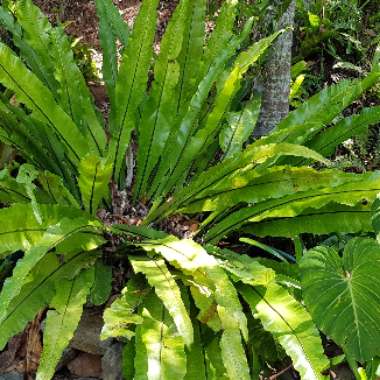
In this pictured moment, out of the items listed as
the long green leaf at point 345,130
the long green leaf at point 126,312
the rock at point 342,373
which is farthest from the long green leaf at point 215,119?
the rock at point 342,373

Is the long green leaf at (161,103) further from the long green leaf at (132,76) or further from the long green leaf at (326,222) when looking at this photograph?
the long green leaf at (326,222)

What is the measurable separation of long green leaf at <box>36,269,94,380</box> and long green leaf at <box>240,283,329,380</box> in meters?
0.60

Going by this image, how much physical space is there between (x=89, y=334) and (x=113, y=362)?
0.62 ft

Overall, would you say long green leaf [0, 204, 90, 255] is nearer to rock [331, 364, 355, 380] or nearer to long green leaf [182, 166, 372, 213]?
long green leaf [182, 166, 372, 213]

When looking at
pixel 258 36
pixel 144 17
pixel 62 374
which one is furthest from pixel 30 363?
pixel 258 36

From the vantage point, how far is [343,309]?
1833mm

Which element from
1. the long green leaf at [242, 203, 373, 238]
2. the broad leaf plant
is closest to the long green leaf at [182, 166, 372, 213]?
the broad leaf plant

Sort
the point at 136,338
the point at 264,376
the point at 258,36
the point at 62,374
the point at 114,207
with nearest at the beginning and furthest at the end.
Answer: the point at 136,338
the point at 264,376
the point at 62,374
the point at 114,207
the point at 258,36

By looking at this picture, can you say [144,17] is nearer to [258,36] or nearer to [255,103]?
[255,103]

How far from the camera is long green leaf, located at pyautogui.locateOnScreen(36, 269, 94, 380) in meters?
1.85

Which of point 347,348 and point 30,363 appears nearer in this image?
point 347,348

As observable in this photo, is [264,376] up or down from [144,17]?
down

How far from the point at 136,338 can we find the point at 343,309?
2.28 feet

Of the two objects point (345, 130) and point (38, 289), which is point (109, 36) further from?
point (38, 289)
